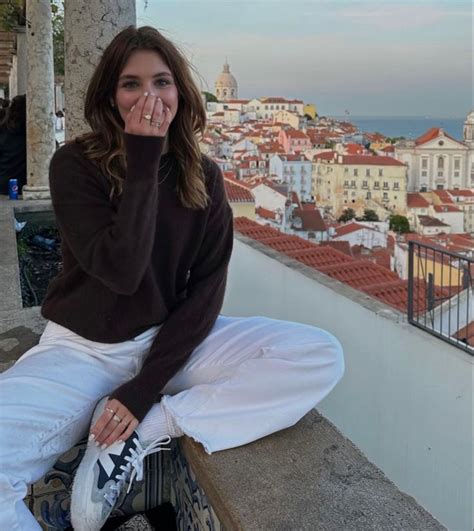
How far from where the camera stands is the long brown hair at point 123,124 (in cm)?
141

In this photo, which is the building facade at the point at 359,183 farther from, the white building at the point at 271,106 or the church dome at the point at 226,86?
the white building at the point at 271,106

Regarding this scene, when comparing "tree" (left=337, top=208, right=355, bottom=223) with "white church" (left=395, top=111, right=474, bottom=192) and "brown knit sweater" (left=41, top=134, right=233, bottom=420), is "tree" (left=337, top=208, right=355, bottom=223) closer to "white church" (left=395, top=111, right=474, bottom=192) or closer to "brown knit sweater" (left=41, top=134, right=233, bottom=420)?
"white church" (left=395, top=111, right=474, bottom=192)

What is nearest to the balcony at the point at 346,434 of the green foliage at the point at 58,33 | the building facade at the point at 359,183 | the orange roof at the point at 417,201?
the green foliage at the point at 58,33

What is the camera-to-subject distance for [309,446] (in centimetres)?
139

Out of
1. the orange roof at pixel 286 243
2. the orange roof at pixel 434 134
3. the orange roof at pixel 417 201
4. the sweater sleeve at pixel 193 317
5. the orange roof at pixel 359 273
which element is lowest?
the orange roof at pixel 417 201

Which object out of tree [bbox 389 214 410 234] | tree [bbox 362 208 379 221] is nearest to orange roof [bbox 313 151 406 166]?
tree [bbox 362 208 379 221]

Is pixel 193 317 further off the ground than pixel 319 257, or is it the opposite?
pixel 193 317

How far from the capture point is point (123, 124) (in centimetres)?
146

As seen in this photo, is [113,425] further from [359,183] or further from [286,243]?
[359,183]

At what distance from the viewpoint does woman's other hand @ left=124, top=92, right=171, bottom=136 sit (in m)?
1.28

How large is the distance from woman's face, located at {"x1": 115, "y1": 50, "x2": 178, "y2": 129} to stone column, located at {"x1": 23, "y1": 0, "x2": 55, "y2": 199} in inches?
197

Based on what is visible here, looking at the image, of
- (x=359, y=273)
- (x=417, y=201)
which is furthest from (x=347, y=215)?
(x=359, y=273)

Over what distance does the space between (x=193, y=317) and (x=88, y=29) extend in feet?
5.75

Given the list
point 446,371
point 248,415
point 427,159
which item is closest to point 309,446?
point 248,415
